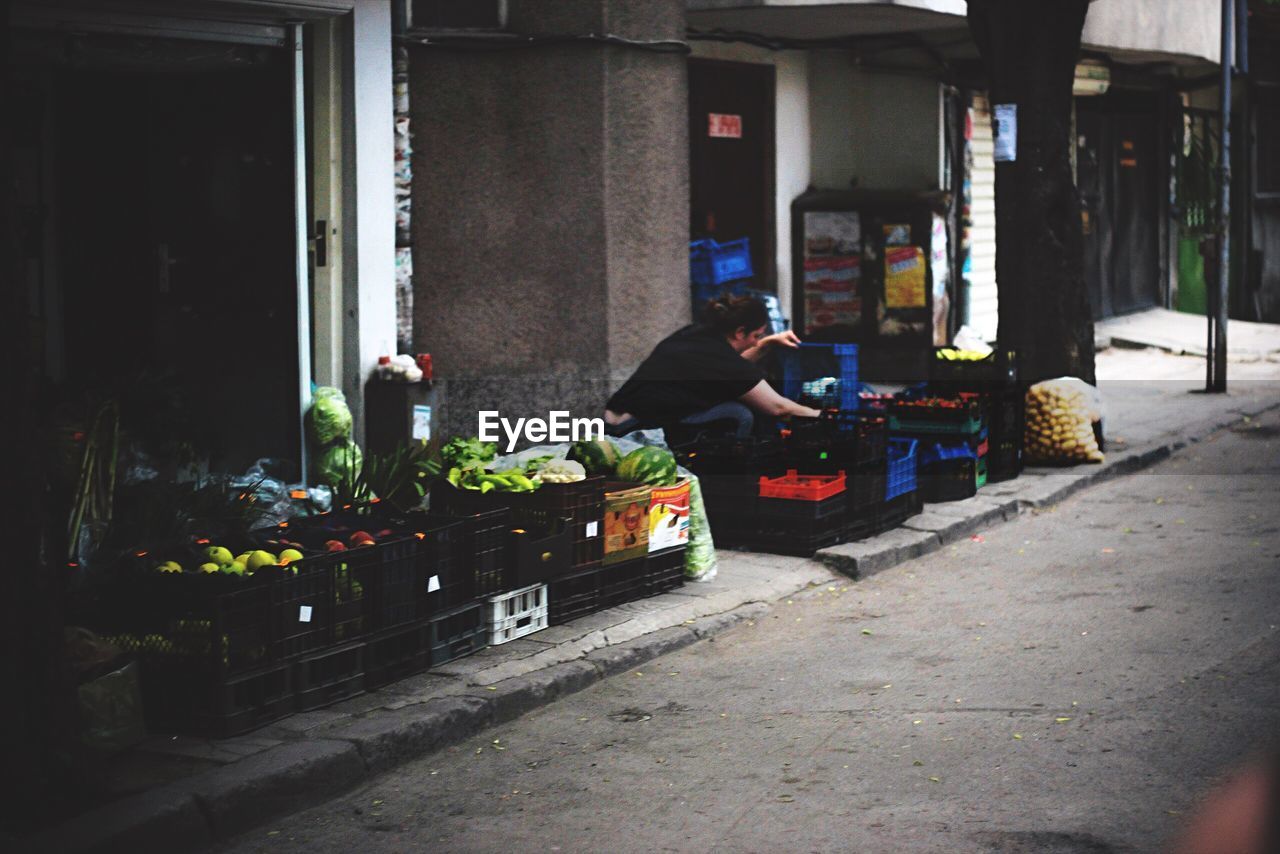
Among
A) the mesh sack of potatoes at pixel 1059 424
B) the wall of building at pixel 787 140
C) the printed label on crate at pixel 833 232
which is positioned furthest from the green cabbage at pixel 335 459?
the printed label on crate at pixel 833 232

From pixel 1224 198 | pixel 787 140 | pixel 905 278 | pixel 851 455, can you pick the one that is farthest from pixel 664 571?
pixel 1224 198

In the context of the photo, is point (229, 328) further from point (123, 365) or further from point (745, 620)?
point (745, 620)

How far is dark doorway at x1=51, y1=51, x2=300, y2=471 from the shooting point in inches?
381

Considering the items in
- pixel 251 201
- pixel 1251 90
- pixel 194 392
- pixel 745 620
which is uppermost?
pixel 1251 90

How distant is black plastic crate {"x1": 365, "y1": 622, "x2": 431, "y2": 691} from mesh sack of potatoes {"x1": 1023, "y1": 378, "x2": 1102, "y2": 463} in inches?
274

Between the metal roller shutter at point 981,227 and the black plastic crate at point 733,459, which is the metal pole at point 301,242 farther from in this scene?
the metal roller shutter at point 981,227

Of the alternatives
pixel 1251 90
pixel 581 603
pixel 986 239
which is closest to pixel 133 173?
pixel 581 603

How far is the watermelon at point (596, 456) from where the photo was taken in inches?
331

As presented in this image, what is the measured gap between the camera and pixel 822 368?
12.0 metres

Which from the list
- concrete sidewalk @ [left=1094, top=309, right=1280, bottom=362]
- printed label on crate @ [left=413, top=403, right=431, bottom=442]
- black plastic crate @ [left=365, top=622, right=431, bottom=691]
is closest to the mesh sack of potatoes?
printed label on crate @ [left=413, top=403, right=431, bottom=442]

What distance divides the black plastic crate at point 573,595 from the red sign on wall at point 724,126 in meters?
9.90

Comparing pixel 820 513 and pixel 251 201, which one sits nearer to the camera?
pixel 820 513

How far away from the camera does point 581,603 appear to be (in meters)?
7.66

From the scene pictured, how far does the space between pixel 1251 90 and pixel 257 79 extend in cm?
2059
